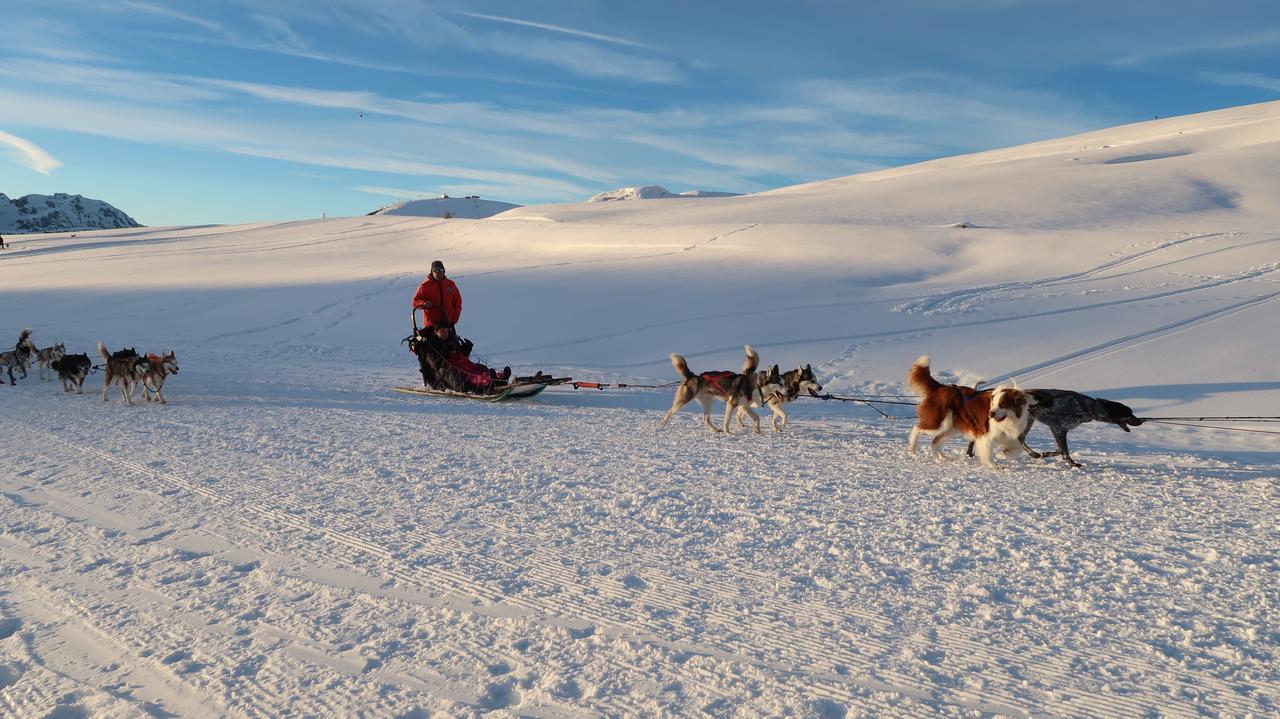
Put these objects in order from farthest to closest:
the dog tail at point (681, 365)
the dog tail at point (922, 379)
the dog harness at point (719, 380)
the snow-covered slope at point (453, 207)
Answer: the snow-covered slope at point (453, 207) < the dog harness at point (719, 380) < the dog tail at point (681, 365) < the dog tail at point (922, 379)

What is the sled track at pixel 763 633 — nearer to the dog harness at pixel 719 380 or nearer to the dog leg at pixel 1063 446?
the dog leg at pixel 1063 446

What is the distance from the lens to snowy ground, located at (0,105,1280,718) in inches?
110

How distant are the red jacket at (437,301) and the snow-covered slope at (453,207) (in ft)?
195

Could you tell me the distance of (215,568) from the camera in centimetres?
376

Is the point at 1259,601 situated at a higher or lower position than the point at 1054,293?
lower

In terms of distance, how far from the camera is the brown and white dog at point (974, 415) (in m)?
5.71

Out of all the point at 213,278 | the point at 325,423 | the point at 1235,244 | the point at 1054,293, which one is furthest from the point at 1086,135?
the point at 325,423

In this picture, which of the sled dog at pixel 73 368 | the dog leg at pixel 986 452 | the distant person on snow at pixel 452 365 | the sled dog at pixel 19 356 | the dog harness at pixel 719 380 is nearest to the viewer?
the dog leg at pixel 986 452

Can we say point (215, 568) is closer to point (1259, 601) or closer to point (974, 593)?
point (974, 593)

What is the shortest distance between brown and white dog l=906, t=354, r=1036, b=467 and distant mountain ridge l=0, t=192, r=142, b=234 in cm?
14742

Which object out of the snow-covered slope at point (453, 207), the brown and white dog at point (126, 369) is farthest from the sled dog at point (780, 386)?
the snow-covered slope at point (453, 207)

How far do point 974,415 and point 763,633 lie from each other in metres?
3.55

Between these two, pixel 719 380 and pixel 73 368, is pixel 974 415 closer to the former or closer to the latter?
pixel 719 380

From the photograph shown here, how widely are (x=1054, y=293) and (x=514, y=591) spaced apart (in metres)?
12.4
